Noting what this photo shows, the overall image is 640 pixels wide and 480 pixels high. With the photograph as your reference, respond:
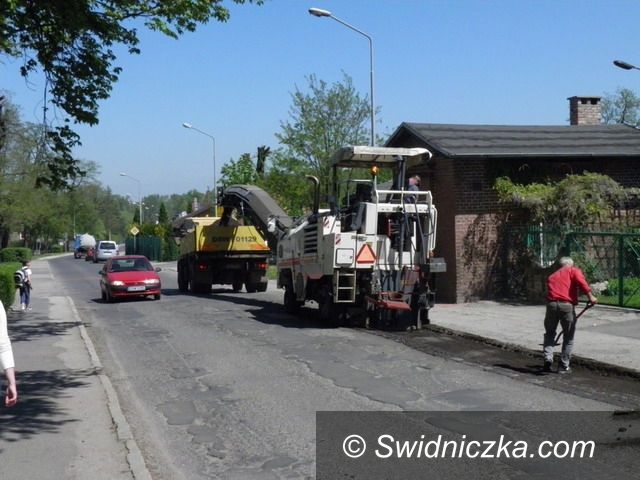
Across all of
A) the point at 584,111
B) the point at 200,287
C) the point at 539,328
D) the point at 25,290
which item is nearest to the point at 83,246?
the point at 200,287

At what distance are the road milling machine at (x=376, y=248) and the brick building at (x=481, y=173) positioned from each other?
12.1 feet

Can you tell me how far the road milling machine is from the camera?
1603 cm

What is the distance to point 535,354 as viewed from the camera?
494 inches

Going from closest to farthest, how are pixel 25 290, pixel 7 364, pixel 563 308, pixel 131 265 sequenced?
pixel 7 364, pixel 563 308, pixel 25 290, pixel 131 265

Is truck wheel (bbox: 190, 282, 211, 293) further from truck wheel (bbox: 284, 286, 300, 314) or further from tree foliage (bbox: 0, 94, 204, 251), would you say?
truck wheel (bbox: 284, 286, 300, 314)

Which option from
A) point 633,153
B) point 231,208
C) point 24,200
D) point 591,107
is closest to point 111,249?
point 24,200

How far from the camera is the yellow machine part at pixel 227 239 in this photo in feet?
90.5

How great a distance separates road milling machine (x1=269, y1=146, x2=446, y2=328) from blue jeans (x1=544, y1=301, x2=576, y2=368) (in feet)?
16.0

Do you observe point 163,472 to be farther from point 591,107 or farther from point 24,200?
point 24,200

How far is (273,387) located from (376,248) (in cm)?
621

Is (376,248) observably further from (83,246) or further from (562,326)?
(83,246)

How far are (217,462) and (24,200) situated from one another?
64.7 metres

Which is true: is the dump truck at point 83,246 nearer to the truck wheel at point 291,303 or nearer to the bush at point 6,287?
the bush at point 6,287

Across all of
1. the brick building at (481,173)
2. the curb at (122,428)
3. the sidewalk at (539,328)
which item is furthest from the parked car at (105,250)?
the curb at (122,428)
